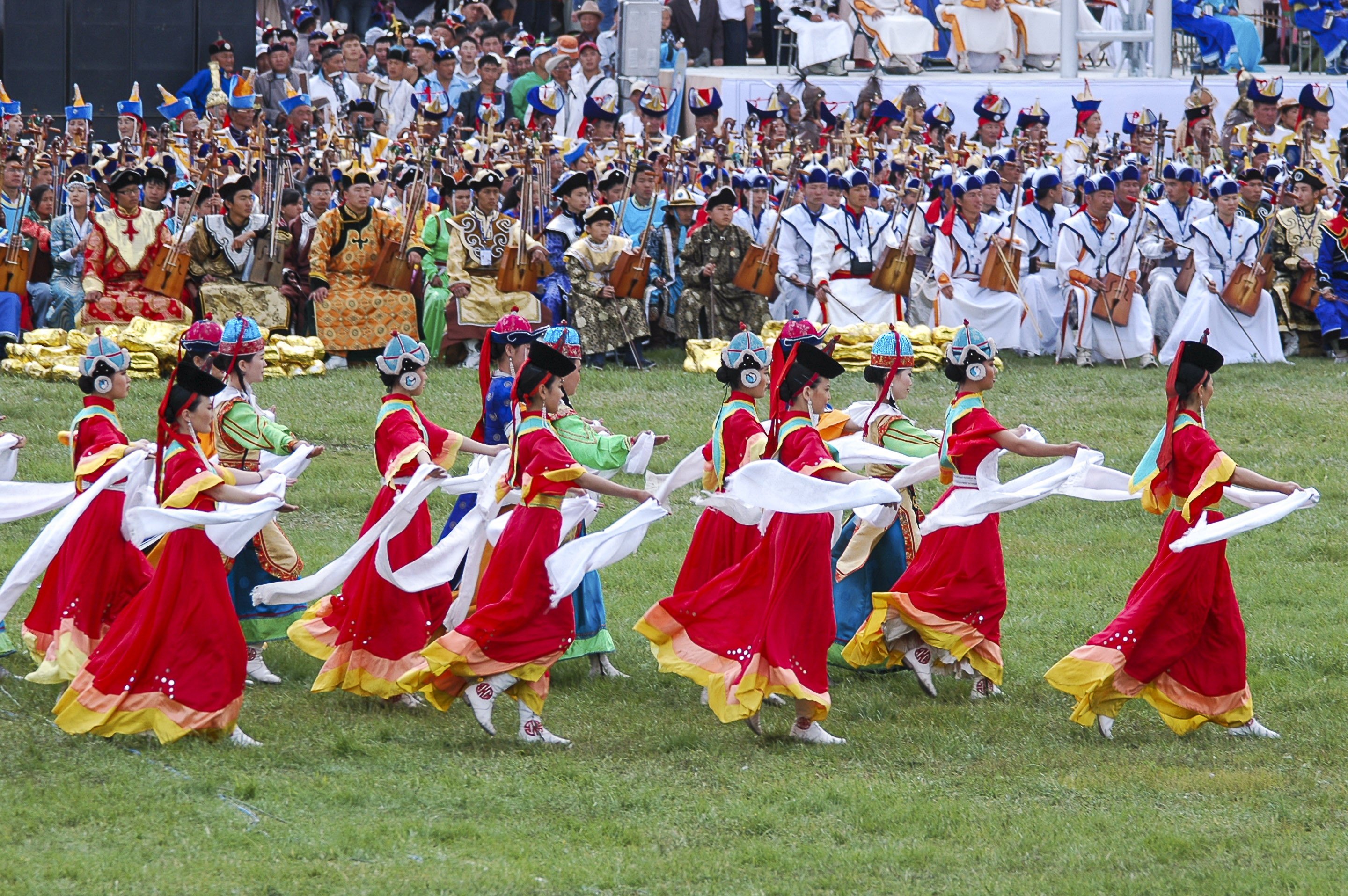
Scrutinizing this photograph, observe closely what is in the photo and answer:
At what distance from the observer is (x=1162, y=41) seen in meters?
21.3

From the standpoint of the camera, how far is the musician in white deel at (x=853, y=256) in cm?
1384

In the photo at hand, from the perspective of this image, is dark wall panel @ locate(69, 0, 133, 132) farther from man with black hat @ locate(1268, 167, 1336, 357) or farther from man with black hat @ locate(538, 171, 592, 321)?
man with black hat @ locate(1268, 167, 1336, 357)

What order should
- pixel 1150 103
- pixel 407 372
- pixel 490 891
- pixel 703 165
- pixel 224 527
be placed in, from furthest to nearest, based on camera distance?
pixel 1150 103 → pixel 703 165 → pixel 407 372 → pixel 224 527 → pixel 490 891

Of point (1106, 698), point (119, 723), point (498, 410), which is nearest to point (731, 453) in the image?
point (498, 410)

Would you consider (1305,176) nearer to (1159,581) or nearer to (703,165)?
(703,165)

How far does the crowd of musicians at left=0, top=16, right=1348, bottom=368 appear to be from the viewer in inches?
506

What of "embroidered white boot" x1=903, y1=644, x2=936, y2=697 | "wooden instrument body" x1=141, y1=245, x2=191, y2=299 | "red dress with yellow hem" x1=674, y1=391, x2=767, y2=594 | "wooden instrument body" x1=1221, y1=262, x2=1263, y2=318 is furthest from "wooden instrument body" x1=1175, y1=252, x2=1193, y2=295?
"red dress with yellow hem" x1=674, y1=391, x2=767, y2=594

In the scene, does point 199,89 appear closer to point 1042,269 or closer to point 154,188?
point 154,188

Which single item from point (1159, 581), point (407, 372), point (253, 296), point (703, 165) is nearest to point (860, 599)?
point (1159, 581)

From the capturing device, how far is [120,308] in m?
12.4

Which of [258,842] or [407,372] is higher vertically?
[407,372]

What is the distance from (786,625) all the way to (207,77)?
12752mm

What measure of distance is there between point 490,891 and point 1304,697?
138 inches

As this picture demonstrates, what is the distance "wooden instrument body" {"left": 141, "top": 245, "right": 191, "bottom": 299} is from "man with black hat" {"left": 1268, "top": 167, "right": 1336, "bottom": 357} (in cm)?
878
